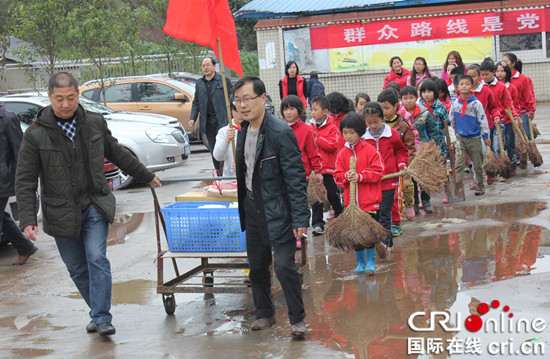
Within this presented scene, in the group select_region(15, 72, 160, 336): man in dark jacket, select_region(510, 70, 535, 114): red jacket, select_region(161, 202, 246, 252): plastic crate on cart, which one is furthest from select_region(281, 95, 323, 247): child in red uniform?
select_region(510, 70, 535, 114): red jacket

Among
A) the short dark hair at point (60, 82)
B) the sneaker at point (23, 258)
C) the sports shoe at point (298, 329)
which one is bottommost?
the sports shoe at point (298, 329)

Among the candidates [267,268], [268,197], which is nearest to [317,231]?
[267,268]

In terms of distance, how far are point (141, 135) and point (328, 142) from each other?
215 inches

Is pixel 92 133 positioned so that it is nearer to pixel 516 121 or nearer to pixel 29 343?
pixel 29 343

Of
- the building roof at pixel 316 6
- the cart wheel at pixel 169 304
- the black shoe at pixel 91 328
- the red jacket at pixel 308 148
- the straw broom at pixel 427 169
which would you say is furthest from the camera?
the building roof at pixel 316 6

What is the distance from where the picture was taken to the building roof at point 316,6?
21141mm

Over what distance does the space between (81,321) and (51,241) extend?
3.42m

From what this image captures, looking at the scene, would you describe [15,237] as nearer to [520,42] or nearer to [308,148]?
[308,148]

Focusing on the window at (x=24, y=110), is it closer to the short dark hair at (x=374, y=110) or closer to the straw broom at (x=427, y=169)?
the short dark hair at (x=374, y=110)

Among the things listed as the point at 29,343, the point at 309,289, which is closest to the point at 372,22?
the point at 309,289

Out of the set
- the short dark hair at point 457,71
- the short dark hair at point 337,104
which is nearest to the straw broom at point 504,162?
the short dark hair at point 457,71

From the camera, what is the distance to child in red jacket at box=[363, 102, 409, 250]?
6.92m

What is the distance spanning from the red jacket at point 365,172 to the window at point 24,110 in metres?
7.04

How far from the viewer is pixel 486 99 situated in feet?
33.2
